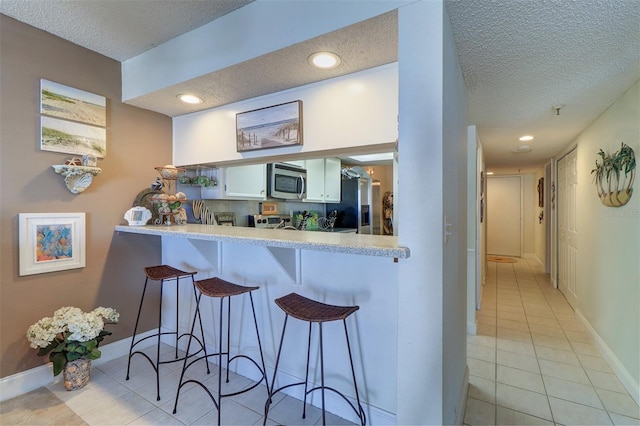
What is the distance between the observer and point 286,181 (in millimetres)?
3566

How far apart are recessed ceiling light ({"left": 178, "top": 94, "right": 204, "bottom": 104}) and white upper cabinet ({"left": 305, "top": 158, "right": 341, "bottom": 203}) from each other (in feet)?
5.85

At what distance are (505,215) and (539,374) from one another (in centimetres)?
643

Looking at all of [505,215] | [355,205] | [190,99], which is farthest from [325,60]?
[505,215]

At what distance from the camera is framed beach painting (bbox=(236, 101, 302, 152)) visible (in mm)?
2037

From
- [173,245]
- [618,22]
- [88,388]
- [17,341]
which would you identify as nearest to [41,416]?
[88,388]

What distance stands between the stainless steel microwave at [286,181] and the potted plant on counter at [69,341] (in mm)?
1980

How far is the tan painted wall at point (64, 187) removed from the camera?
1886 millimetres

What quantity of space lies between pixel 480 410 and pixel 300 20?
2.51 m

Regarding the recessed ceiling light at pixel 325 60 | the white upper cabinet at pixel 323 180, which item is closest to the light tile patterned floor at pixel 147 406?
the recessed ceiling light at pixel 325 60

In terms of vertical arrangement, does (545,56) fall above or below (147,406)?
above

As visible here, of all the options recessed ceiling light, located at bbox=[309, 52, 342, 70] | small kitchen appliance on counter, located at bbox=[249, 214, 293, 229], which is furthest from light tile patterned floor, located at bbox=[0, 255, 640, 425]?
recessed ceiling light, located at bbox=[309, 52, 342, 70]

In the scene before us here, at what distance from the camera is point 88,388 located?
200 centimetres

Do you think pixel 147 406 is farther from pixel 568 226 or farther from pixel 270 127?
pixel 568 226

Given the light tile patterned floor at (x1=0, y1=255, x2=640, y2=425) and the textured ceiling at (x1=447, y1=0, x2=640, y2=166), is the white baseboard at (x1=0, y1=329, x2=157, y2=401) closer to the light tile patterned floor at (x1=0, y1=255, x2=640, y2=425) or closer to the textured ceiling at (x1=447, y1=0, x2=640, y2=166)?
the light tile patterned floor at (x1=0, y1=255, x2=640, y2=425)
